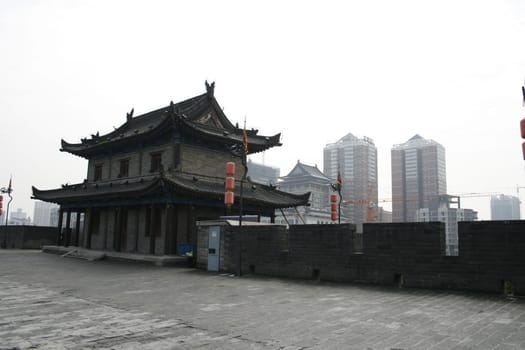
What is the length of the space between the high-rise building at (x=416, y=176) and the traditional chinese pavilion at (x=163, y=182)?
65.9 m

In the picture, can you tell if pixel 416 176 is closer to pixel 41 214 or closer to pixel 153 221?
pixel 153 221

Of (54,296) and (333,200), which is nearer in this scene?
(54,296)

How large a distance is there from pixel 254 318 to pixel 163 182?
1231 cm

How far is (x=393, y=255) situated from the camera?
10500 millimetres

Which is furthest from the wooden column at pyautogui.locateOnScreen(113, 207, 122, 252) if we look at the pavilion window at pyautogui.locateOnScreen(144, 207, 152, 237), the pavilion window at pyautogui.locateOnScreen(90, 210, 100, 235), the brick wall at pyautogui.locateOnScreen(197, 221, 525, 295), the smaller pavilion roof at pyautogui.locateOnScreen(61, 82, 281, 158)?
the brick wall at pyautogui.locateOnScreen(197, 221, 525, 295)

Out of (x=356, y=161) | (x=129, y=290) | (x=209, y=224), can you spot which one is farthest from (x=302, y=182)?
(x=129, y=290)

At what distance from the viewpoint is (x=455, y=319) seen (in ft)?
20.8

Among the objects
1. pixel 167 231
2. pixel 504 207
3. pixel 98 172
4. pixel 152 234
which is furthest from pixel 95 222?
pixel 504 207

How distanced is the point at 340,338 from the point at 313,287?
5326 mm

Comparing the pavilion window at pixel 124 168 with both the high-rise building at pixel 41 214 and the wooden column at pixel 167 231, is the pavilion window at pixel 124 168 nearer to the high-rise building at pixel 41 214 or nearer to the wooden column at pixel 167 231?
the wooden column at pixel 167 231

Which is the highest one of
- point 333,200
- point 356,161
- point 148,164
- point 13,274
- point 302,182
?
point 356,161

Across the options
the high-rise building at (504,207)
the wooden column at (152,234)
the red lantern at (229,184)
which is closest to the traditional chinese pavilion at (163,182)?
the wooden column at (152,234)

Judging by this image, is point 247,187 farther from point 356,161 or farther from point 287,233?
point 356,161

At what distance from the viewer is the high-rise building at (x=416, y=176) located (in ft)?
271
